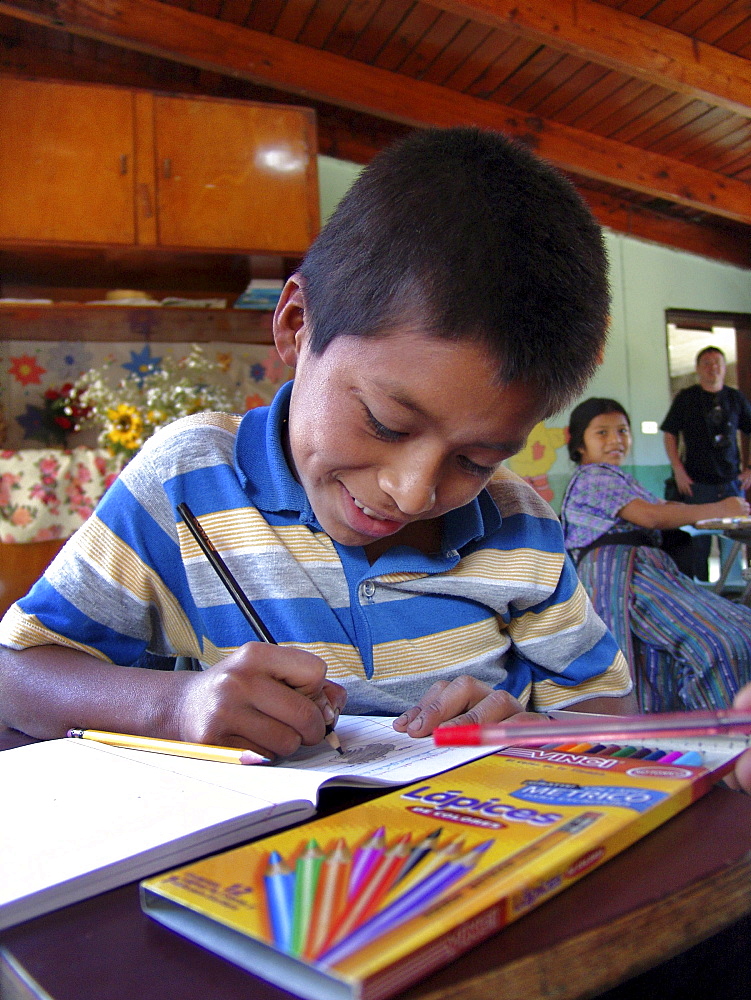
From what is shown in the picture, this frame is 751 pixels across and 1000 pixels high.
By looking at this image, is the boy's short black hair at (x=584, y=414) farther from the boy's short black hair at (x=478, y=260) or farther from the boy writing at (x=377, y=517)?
the boy's short black hair at (x=478, y=260)

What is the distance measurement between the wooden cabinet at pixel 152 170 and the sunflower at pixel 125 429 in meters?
0.66

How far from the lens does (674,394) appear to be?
5109mm

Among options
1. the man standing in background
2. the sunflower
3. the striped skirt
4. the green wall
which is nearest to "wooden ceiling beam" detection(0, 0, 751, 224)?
the green wall

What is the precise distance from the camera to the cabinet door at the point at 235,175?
3.08 metres

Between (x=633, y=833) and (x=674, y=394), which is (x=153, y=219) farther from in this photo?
(x=674, y=394)

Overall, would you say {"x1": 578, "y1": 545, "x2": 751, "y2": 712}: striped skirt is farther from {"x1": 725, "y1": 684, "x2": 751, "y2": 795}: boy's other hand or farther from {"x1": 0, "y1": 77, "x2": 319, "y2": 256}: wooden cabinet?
{"x1": 0, "y1": 77, "x2": 319, "y2": 256}: wooden cabinet

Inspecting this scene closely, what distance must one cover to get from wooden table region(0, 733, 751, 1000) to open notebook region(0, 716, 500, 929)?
0.04ft

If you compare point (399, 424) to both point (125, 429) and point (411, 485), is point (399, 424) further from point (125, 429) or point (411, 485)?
point (125, 429)

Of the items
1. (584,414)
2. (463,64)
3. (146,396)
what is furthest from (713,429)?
(146,396)

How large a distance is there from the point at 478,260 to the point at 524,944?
476 millimetres

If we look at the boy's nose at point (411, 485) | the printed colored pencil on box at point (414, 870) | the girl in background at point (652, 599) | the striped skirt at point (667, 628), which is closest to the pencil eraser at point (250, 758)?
the printed colored pencil on box at point (414, 870)

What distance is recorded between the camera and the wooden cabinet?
291 cm

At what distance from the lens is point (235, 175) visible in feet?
10.4

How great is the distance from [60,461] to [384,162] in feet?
7.72
